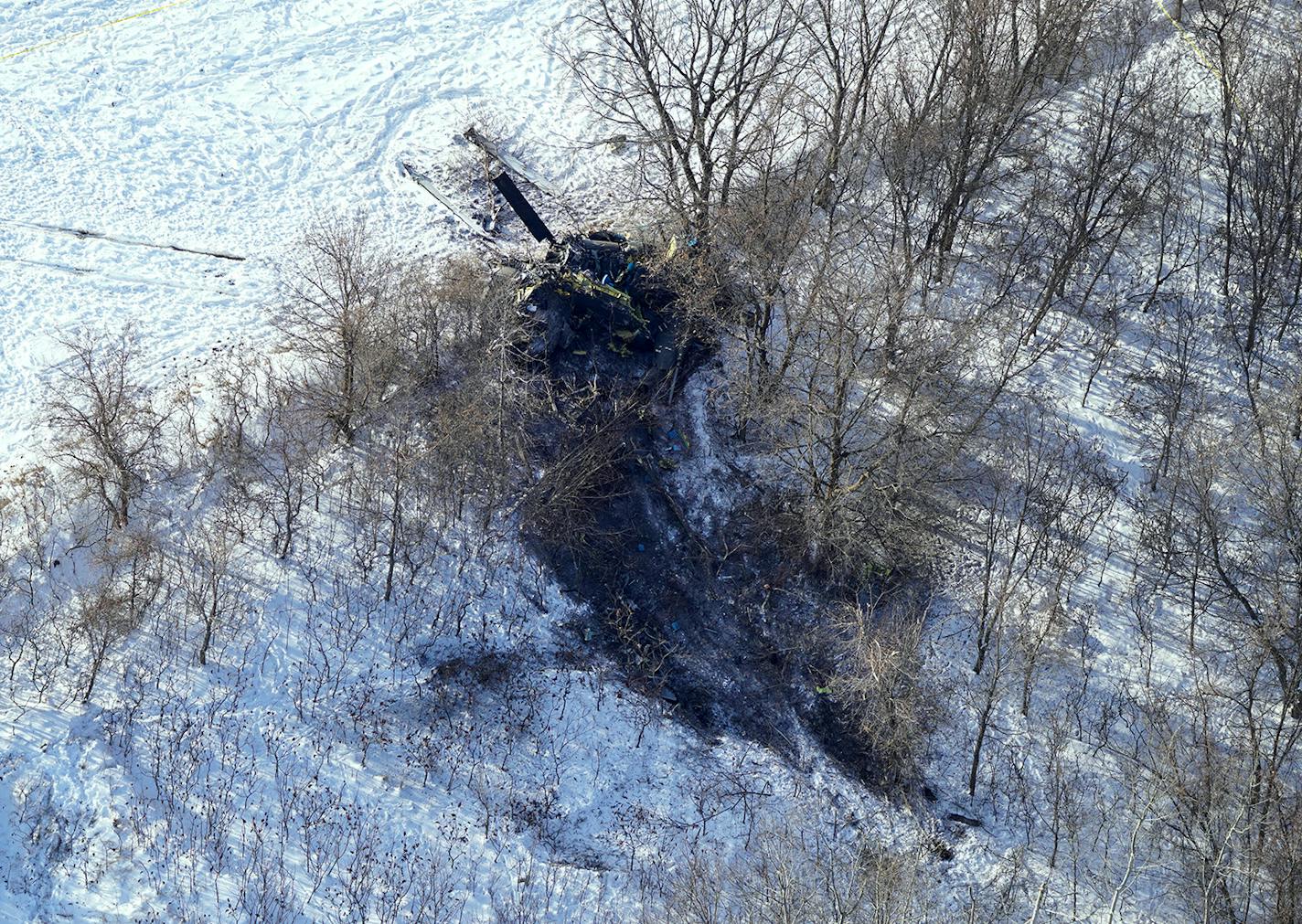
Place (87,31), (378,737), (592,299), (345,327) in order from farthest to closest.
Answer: (87,31) < (592,299) < (345,327) < (378,737)

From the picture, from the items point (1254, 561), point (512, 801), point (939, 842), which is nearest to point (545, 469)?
point (512, 801)

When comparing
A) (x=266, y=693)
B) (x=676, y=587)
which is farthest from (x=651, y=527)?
(x=266, y=693)

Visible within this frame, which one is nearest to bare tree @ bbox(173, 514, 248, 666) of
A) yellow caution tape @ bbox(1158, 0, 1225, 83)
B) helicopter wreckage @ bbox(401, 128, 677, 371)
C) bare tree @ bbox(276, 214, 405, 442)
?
bare tree @ bbox(276, 214, 405, 442)

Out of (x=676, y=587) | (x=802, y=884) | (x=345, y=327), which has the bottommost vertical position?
(x=802, y=884)

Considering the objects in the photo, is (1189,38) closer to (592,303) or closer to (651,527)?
(592,303)

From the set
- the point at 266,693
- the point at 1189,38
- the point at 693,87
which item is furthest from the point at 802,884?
the point at 1189,38

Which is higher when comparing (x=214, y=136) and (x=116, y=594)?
(x=214, y=136)

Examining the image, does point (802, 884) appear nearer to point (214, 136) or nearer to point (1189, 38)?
point (214, 136)

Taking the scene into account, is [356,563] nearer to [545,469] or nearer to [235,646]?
[235,646]

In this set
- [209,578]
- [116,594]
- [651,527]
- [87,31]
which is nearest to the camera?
[116,594]

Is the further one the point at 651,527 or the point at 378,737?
the point at 651,527

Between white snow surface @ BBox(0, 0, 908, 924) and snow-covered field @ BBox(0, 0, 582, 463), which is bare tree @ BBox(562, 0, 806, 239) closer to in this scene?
snow-covered field @ BBox(0, 0, 582, 463)
